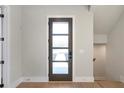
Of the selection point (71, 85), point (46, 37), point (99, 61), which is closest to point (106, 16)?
point (46, 37)

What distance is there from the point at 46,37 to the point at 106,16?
7.52ft

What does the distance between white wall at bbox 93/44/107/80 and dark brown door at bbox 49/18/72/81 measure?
10.1 feet

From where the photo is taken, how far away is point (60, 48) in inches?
277

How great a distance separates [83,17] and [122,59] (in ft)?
6.58

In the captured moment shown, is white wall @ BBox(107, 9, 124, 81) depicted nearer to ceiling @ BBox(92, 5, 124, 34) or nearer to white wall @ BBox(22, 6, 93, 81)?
ceiling @ BBox(92, 5, 124, 34)

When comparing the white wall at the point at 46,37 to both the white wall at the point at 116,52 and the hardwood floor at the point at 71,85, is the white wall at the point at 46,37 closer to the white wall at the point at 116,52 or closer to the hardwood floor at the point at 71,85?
the hardwood floor at the point at 71,85

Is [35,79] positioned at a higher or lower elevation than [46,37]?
lower

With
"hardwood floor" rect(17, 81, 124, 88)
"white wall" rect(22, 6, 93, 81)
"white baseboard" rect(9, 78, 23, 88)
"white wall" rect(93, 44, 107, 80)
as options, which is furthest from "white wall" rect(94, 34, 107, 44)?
"white baseboard" rect(9, 78, 23, 88)

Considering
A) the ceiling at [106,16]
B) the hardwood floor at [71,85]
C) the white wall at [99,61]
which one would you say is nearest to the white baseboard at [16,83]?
the hardwood floor at [71,85]

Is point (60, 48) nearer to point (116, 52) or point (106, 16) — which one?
point (106, 16)

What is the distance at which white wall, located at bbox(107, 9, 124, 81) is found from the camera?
702 centimetres

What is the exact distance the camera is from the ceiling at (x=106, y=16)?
22.4 feet

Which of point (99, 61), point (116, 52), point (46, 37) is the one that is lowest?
point (99, 61)

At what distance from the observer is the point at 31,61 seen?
23.2ft
